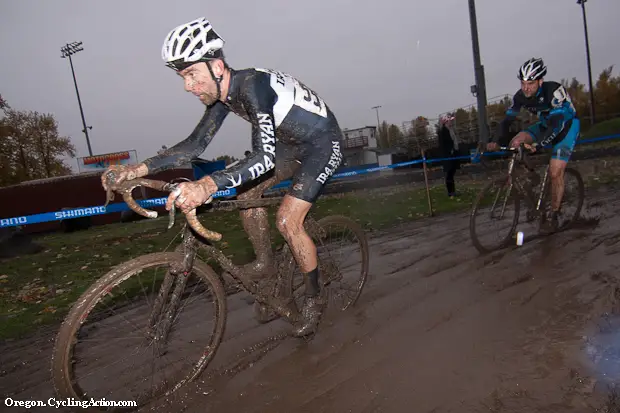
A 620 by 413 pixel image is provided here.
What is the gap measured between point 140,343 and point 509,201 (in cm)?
511

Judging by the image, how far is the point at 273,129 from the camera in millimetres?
2850

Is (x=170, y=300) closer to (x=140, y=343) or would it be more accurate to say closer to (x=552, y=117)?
(x=140, y=343)

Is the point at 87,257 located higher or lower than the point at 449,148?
lower

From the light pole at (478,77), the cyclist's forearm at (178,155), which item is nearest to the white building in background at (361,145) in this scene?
the light pole at (478,77)

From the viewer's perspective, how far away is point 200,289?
3.21m

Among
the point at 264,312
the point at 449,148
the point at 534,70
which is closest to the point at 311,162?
the point at 264,312

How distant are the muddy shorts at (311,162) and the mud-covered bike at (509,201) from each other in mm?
2789

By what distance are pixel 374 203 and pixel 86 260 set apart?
8.23 metres

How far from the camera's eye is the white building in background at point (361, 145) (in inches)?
3071

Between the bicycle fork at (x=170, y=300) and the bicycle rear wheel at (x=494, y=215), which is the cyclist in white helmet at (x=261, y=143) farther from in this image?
the bicycle rear wheel at (x=494, y=215)

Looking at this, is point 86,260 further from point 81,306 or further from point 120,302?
point 81,306

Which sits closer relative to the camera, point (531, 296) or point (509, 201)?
point (531, 296)

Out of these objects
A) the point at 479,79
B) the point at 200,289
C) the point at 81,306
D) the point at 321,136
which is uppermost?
the point at 479,79

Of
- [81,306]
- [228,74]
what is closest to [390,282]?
[228,74]
